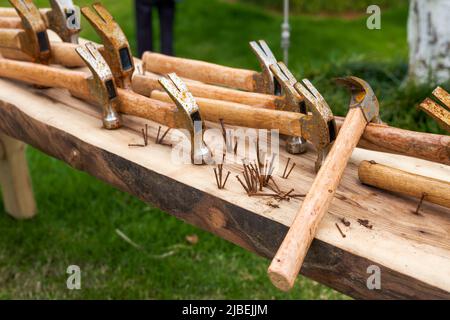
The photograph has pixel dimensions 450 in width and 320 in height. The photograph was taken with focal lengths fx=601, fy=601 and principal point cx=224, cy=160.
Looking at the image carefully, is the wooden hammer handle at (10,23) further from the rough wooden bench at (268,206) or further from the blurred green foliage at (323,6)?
the blurred green foliage at (323,6)

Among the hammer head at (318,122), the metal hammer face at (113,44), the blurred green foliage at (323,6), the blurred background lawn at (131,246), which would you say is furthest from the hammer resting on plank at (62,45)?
Answer: the blurred green foliage at (323,6)

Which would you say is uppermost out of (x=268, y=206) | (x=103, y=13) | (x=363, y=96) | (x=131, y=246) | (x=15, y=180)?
(x=103, y=13)

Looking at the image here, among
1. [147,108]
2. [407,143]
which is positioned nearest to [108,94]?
[147,108]

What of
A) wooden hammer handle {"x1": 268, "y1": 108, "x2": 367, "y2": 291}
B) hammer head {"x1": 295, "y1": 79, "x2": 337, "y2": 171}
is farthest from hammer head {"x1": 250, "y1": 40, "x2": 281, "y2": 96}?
wooden hammer handle {"x1": 268, "y1": 108, "x2": 367, "y2": 291}

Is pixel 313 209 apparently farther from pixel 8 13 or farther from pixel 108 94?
pixel 8 13

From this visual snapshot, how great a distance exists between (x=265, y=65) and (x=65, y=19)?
1.03 metres

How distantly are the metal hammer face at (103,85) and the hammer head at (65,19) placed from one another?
61 cm

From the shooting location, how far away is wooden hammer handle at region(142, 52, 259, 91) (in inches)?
85.7

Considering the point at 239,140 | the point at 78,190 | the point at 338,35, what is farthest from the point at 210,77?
the point at 338,35

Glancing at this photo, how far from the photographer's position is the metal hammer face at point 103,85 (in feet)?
6.56

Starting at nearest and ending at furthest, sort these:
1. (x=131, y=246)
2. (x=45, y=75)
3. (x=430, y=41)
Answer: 1. (x=45, y=75)
2. (x=131, y=246)
3. (x=430, y=41)

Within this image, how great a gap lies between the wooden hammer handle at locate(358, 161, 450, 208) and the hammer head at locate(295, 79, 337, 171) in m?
0.12

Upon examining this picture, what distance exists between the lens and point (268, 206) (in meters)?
1.58

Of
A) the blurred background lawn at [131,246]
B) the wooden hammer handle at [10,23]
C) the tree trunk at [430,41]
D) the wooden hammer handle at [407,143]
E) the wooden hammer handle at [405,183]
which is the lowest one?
the blurred background lawn at [131,246]
